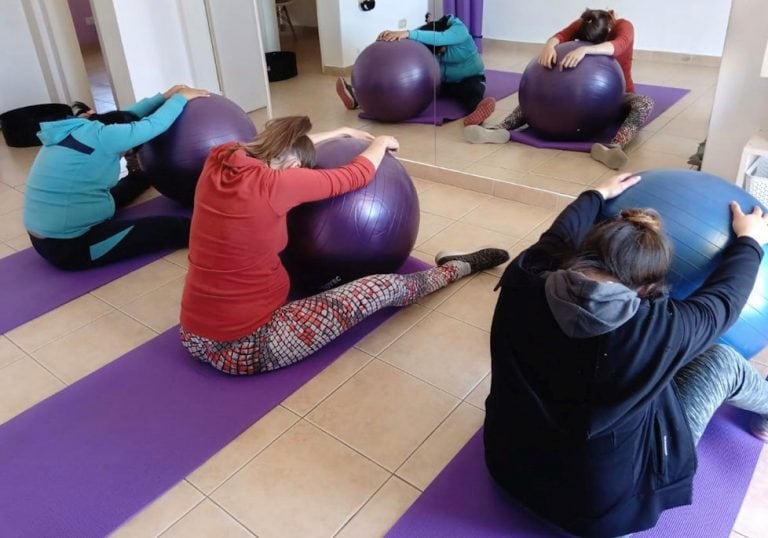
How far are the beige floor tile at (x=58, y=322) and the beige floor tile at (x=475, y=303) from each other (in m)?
1.47

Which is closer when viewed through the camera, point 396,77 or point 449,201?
point 449,201

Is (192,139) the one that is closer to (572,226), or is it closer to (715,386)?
(572,226)

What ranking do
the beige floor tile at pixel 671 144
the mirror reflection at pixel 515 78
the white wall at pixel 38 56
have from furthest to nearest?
the white wall at pixel 38 56
the beige floor tile at pixel 671 144
the mirror reflection at pixel 515 78

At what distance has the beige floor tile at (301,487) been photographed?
1.64 meters

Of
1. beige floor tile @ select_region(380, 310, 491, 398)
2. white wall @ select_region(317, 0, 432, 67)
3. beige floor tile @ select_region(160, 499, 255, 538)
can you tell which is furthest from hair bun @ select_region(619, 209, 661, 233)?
white wall @ select_region(317, 0, 432, 67)

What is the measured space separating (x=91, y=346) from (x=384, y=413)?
125 centimetres

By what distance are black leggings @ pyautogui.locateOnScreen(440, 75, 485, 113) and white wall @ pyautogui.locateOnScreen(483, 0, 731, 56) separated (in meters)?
0.52

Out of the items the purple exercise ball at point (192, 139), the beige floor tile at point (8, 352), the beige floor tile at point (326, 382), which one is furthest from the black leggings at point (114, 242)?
the beige floor tile at point (326, 382)

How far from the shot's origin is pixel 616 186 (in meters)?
1.83

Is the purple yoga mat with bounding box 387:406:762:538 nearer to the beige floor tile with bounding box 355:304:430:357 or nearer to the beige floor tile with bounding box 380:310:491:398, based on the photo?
the beige floor tile with bounding box 380:310:491:398

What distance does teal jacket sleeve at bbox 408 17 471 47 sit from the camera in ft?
12.3

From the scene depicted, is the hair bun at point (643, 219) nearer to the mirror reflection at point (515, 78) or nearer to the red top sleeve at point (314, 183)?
the red top sleeve at point (314, 183)

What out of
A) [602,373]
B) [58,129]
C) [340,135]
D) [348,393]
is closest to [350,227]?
[340,135]

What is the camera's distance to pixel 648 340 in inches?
47.5
